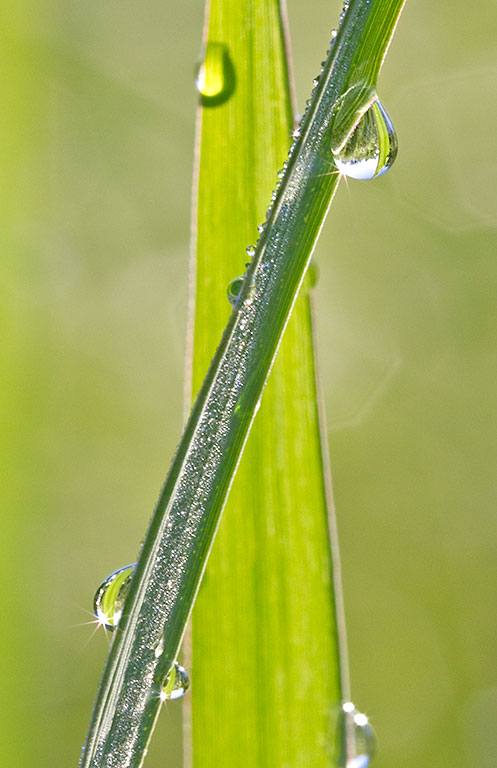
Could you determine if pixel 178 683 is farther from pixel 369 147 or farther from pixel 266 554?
pixel 369 147

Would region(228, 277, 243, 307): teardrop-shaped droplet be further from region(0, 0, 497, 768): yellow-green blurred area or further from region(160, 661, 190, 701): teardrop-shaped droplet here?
region(0, 0, 497, 768): yellow-green blurred area

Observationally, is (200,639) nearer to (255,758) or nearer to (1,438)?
(255,758)

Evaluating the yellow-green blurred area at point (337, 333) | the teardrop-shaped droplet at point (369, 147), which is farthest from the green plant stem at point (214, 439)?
the yellow-green blurred area at point (337, 333)

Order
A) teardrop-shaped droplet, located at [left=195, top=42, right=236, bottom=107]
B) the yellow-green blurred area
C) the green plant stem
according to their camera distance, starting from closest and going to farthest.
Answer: the green plant stem
teardrop-shaped droplet, located at [left=195, top=42, right=236, bottom=107]
the yellow-green blurred area

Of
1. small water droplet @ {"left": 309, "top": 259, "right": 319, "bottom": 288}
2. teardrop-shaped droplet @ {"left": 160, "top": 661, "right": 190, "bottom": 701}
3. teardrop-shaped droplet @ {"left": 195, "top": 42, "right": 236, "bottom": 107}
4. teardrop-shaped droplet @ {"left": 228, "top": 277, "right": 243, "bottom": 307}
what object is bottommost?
teardrop-shaped droplet @ {"left": 160, "top": 661, "right": 190, "bottom": 701}

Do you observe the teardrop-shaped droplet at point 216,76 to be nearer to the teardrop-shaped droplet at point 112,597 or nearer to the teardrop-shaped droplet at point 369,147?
the teardrop-shaped droplet at point 369,147

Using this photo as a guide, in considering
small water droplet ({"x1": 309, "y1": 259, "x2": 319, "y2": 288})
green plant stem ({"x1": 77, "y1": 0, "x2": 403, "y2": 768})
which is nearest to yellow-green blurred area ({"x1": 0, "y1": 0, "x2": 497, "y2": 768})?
small water droplet ({"x1": 309, "y1": 259, "x2": 319, "y2": 288})
